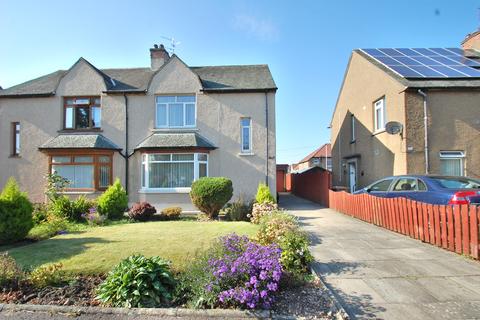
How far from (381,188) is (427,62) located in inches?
332

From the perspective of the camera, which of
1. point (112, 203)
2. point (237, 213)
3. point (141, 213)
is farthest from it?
point (237, 213)

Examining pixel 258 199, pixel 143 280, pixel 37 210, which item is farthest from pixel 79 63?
pixel 143 280

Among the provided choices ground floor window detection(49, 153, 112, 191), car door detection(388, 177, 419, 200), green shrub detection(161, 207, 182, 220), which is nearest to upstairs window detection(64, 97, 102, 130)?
ground floor window detection(49, 153, 112, 191)

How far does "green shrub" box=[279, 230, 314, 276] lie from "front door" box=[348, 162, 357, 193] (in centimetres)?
1307

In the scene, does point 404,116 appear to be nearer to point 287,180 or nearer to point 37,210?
point 37,210

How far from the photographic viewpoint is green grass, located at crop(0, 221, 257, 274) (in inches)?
224

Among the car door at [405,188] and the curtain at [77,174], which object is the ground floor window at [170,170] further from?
the car door at [405,188]

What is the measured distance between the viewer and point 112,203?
37.2ft

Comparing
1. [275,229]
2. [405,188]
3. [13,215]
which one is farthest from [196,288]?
[405,188]

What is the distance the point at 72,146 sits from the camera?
14.7m

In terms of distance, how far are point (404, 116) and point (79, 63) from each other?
1586cm

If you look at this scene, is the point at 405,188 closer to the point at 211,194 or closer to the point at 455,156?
the point at 455,156

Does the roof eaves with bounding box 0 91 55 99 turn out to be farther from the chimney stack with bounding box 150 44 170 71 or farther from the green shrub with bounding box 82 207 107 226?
the green shrub with bounding box 82 207 107 226

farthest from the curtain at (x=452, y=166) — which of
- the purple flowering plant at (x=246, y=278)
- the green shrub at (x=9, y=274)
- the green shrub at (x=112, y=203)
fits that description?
the green shrub at (x=9, y=274)
